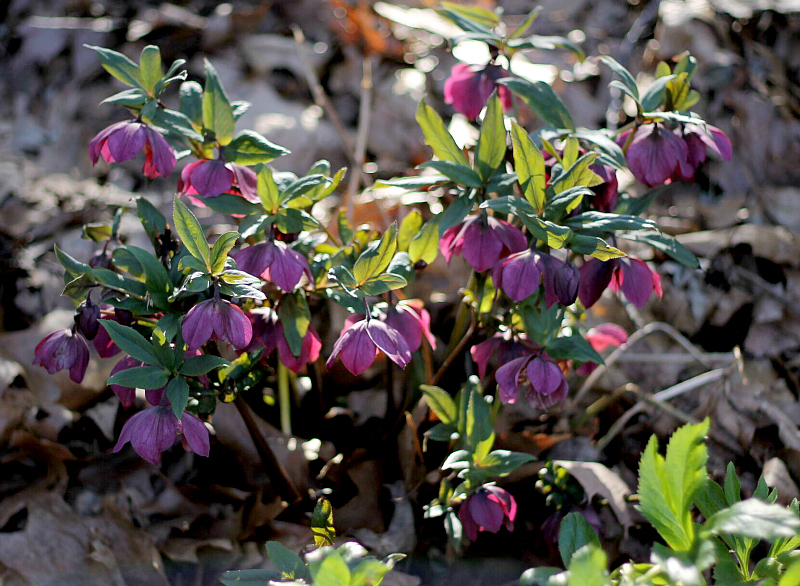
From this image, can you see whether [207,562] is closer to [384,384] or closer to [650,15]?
[384,384]

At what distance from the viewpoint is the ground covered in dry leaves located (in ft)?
3.80

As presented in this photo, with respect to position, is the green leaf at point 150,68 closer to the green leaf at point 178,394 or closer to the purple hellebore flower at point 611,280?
the green leaf at point 178,394

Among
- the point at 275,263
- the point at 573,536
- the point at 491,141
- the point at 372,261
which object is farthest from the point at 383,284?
the point at 573,536

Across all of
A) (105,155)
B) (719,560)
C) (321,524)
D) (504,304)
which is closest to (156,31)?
(105,155)

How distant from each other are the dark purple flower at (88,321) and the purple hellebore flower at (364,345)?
0.31 meters

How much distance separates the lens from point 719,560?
75 cm

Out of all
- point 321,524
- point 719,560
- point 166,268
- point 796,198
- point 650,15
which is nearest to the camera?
point 719,560

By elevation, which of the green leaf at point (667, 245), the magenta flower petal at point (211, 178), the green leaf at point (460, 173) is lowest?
the green leaf at point (667, 245)

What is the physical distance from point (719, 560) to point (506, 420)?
1.85 ft

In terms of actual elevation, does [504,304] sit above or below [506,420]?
above

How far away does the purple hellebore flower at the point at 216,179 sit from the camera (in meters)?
0.93

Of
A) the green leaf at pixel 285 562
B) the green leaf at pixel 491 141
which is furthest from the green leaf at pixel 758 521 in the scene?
the green leaf at pixel 491 141

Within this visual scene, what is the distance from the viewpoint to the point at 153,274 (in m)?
0.90

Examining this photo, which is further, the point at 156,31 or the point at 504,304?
the point at 156,31
